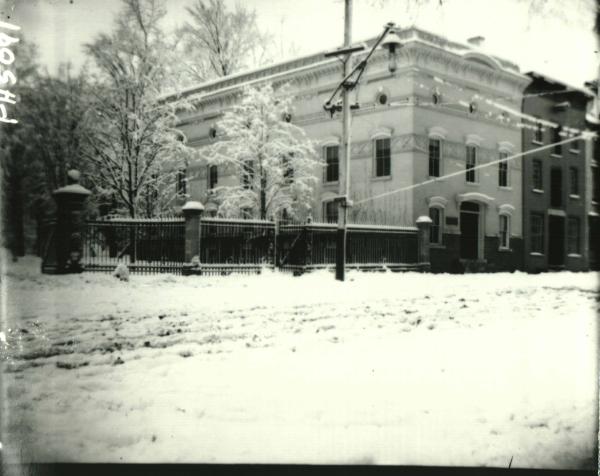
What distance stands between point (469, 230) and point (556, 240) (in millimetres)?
558

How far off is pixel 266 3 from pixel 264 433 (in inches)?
91.4

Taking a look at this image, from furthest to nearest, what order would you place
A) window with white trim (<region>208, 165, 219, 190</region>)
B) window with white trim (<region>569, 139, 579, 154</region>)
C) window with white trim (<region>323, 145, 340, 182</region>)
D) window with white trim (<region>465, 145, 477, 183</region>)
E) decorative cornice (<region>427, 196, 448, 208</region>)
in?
window with white trim (<region>323, 145, 340, 182</region>) → decorative cornice (<region>427, 196, 448, 208</region>) → window with white trim (<region>465, 145, 477, 183</region>) → window with white trim (<region>208, 165, 219, 190</region>) → window with white trim (<region>569, 139, 579, 154</region>)

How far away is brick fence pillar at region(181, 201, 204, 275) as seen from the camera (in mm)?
3033

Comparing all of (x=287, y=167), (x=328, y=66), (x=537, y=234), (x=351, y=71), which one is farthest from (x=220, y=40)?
(x=537, y=234)

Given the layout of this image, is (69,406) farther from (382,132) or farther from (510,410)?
(382,132)

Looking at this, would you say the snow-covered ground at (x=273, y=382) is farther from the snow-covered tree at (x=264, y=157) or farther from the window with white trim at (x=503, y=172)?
the snow-covered tree at (x=264, y=157)

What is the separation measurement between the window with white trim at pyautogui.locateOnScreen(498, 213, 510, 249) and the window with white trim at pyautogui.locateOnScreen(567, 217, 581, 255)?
1.33 feet

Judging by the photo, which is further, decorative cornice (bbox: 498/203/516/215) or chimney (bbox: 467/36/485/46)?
decorative cornice (bbox: 498/203/516/215)

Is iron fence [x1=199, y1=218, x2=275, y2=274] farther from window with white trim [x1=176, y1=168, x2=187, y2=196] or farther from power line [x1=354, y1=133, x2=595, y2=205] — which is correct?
power line [x1=354, y1=133, x2=595, y2=205]

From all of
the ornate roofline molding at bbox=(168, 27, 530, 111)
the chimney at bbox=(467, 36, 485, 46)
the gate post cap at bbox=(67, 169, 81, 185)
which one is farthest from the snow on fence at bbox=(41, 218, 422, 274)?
the chimney at bbox=(467, 36, 485, 46)

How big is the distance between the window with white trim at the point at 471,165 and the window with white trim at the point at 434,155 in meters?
0.24

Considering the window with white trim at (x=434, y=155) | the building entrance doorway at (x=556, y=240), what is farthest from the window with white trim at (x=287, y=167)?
the building entrance doorway at (x=556, y=240)

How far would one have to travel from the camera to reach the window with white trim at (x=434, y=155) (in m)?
3.35

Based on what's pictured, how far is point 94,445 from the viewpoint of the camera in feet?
6.72
